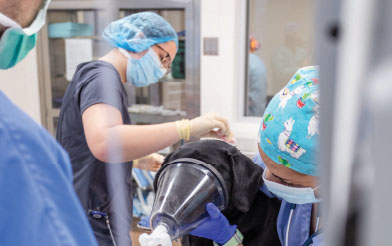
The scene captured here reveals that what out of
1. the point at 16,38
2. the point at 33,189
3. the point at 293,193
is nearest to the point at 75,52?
the point at 16,38

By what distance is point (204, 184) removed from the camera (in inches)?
28.5

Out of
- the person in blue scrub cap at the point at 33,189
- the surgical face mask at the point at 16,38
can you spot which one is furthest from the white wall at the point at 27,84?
the person in blue scrub cap at the point at 33,189

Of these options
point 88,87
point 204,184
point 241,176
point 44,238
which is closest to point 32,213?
point 44,238

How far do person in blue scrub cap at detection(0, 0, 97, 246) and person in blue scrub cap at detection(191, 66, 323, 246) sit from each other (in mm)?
303

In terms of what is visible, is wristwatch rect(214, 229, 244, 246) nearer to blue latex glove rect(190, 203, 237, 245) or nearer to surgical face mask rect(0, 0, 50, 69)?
blue latex glove rect(190, 203, 237, 245)

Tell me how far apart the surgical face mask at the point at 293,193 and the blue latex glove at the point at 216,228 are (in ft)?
0.38

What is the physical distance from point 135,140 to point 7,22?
55 centimetres

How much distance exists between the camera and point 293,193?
77cm

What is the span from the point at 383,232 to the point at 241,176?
641mm

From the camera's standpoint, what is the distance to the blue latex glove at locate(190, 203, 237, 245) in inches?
29.2

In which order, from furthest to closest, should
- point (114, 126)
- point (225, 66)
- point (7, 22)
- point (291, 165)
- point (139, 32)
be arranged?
point (225, 66) < point (139, 32) < point (114, 126) < point (291, 165) < point (7, 22)

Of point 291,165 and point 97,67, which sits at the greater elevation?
point 97,67

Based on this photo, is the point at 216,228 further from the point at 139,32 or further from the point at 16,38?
the point at 139,32

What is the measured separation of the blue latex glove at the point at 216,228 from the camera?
74 centimetres
